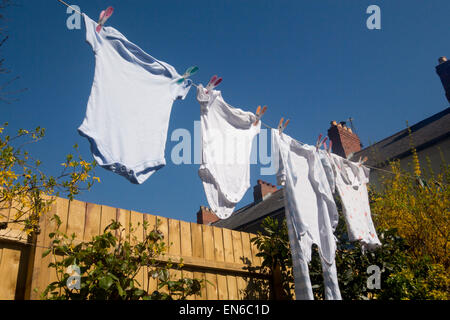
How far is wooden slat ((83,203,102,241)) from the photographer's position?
2.61 m

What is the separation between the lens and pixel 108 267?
2320mm

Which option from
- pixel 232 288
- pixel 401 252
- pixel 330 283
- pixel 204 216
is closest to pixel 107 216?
pixel 232 288

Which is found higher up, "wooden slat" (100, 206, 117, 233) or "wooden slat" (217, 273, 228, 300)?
"wooden slat" (100, 206, 117, 233)

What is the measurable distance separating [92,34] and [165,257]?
5.35 feet

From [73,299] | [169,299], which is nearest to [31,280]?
[73,299]

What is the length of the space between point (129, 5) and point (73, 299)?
2.38 m

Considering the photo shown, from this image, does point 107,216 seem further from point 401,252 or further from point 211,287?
point 401,252

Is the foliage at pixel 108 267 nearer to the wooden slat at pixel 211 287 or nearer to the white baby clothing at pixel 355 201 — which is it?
the wooden slat at pixel 211 287

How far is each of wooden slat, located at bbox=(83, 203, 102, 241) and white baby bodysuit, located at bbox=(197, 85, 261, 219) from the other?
0.78 m

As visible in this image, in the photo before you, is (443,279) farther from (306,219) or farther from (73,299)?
(73,299)

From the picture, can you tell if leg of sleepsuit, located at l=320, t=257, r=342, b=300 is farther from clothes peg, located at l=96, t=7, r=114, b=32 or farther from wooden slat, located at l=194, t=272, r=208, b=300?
clothes peg, located at l=96, t=7, r=114, b=32

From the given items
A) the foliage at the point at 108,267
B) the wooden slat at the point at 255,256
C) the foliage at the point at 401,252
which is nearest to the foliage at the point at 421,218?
the foliage at the point at 401,252

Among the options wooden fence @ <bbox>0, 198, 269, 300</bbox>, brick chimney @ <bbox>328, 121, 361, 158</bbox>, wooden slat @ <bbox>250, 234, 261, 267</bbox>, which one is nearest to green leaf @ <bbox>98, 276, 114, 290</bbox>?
wooden fence @ <bbox>0, 198, 269, 300</bbox>

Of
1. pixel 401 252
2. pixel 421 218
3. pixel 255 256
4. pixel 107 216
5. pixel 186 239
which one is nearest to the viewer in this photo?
pixel 107 216
